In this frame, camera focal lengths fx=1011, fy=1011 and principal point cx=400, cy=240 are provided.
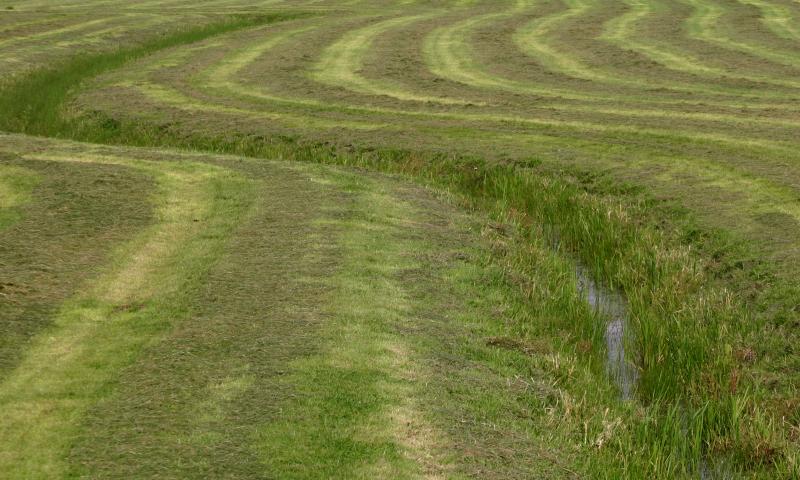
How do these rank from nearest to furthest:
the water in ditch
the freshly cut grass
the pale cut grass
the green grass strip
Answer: the pale cut grass → the water in ditch → the freshly cut grass → the green grass strip

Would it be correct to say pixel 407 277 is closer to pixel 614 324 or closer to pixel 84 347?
pixel 614 324

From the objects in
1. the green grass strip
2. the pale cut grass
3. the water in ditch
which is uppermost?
the pale cut grass

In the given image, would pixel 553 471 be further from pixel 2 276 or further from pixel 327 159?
pixel 327 159

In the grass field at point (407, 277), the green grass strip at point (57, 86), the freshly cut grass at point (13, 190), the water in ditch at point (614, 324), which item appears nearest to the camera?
the grass field at point (407, 277)

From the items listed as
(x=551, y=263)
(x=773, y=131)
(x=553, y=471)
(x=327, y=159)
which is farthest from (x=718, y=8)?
(x=553, y=471)

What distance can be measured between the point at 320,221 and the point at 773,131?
11.2 m

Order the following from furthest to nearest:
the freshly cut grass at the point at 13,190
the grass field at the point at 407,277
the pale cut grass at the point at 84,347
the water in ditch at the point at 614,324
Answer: the freshly cut grass at the point at 13,190 < the water in ditch at the point at 614,324 < the grass field at the point at 407,277 < the pale cut grass at the point at 84,347

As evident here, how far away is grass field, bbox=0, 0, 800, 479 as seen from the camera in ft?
30.6

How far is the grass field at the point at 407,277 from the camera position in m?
9.31

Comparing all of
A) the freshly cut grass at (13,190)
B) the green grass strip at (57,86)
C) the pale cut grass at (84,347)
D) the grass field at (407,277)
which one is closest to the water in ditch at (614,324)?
the grass field at (407,277)

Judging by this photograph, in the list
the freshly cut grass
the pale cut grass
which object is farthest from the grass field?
the freshly cut grass

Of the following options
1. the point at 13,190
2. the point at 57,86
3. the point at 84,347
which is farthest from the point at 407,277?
the point at 57,86

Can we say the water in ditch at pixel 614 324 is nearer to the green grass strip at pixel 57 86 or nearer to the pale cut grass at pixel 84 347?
the pale cut grass at pixel 84 347

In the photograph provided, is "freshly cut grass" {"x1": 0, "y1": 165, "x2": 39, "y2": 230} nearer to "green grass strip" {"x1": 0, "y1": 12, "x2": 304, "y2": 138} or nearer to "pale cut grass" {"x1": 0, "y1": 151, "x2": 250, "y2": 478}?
"pale cut grass" {"x1": 0, "y1": 151, "x2": 250, "y2": 478}
